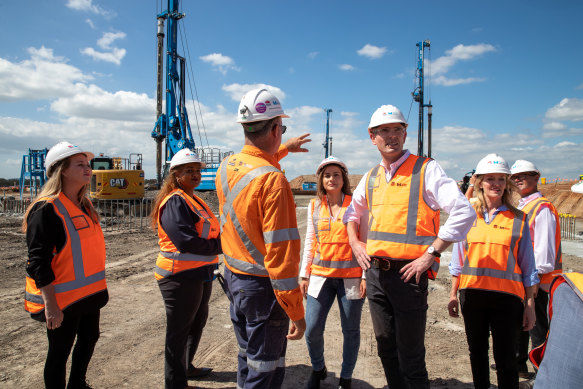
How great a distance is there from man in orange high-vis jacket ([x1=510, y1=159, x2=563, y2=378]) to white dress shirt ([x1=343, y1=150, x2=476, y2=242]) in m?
1.31

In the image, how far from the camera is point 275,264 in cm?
195

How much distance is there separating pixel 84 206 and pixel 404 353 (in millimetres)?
2691

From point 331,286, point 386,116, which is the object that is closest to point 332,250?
point 331,286

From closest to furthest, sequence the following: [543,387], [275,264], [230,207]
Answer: [543,387] < [275,264] < [230,207]

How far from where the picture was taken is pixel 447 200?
237cm

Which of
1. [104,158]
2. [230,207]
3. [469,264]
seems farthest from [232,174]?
[104,158]

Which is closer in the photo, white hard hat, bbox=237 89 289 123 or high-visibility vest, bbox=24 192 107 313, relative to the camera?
white hard hat, bbox=237 89 289 123

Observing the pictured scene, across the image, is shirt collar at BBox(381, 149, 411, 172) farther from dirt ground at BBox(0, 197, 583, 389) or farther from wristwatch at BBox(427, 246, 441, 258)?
dirt ground at BBox(0, 197, 583, 389)

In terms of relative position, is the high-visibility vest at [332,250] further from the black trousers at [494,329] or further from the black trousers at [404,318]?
the black trousers at [494,329]

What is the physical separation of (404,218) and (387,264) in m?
0.34

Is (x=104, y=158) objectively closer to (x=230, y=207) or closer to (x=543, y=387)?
(x=230, y=207)

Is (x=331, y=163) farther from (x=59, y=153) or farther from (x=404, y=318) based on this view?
(x=59, y=153)

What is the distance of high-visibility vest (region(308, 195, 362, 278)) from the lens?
3.18 m

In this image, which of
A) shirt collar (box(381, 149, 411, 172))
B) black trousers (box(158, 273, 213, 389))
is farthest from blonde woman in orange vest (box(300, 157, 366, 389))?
black trousers (box(158, 273, 213, 389))
